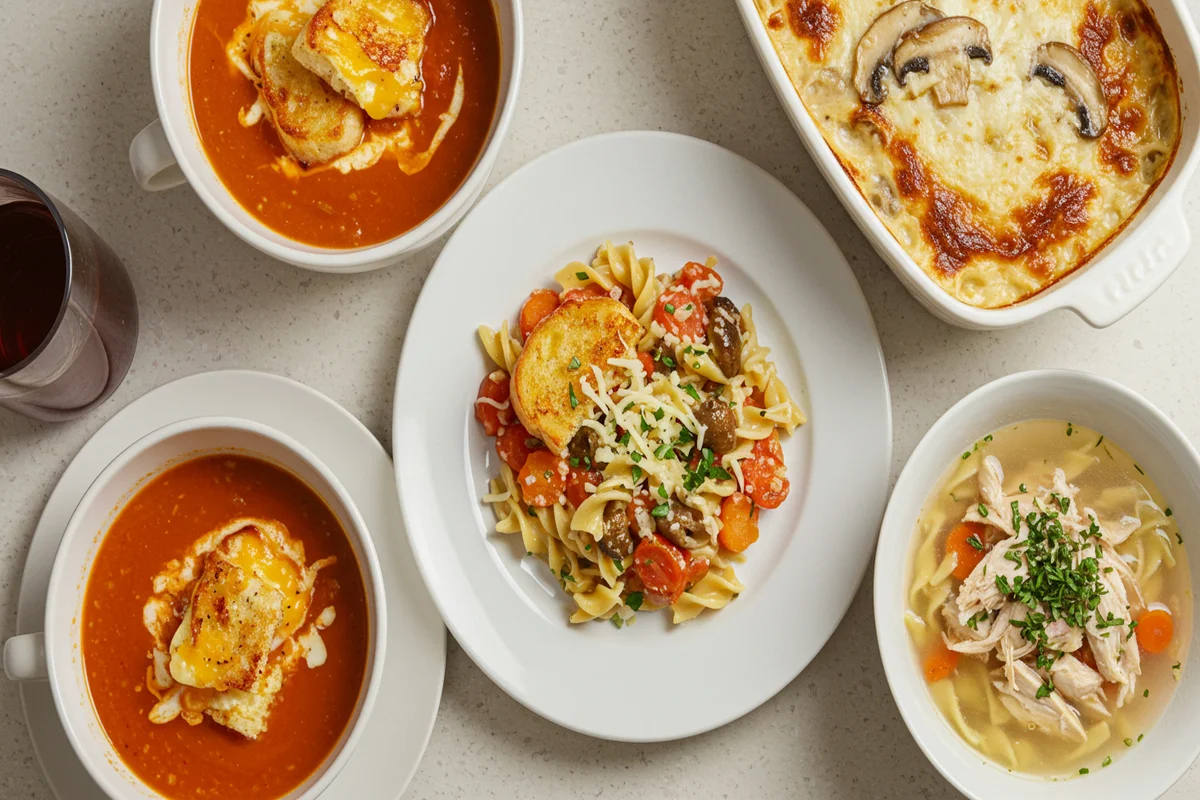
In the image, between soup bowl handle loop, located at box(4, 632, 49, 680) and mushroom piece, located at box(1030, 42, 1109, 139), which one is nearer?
soup bowl handle loop, located at box(4, 632, 49, 680)

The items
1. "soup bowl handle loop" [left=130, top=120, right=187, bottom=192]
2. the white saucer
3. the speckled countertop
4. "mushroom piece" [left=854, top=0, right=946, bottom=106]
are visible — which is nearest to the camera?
"soup bowl handle loop" [left=130, top=120, right=187, bottom=192]

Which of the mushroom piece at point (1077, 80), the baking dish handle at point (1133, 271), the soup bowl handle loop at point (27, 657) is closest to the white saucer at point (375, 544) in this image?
the soup bowl handle loop at point (27, 657)

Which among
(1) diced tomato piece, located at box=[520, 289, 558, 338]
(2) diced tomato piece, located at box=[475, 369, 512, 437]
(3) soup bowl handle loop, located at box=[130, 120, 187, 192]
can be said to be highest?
(3) soup bowl handle loop, located at box=[130, 120, 187, 192]

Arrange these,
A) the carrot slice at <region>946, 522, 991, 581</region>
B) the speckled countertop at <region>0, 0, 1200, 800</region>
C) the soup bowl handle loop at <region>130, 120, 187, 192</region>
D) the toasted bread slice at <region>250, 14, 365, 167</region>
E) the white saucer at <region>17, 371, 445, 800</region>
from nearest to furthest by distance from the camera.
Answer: the soup bowl handle loop at <region>130, 120, 187, 192</region>
the toasted bread slice at <region>250, 14, 365, 167</region>
the carrot slice at <region>946, 522, 991, 581</region>
the white saucer at <region>17, 371, 445, 800</region>
the speckled countertop at <region>0, 0, 1200, 800</region>

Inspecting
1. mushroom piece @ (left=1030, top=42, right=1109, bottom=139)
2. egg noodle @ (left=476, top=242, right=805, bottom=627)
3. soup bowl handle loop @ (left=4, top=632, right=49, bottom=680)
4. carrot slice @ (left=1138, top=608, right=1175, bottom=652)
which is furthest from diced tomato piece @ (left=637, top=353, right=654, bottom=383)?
soup bowl handle loop @ (left=4, top=632, right=49, bottom=680)

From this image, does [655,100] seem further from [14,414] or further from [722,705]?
[14,414]

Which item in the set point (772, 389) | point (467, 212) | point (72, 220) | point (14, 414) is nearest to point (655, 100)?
point (467, 212)

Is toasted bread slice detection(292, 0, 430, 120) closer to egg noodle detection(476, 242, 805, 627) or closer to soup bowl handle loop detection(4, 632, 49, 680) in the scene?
egg noodle detection(476, 242, 805, 627)
